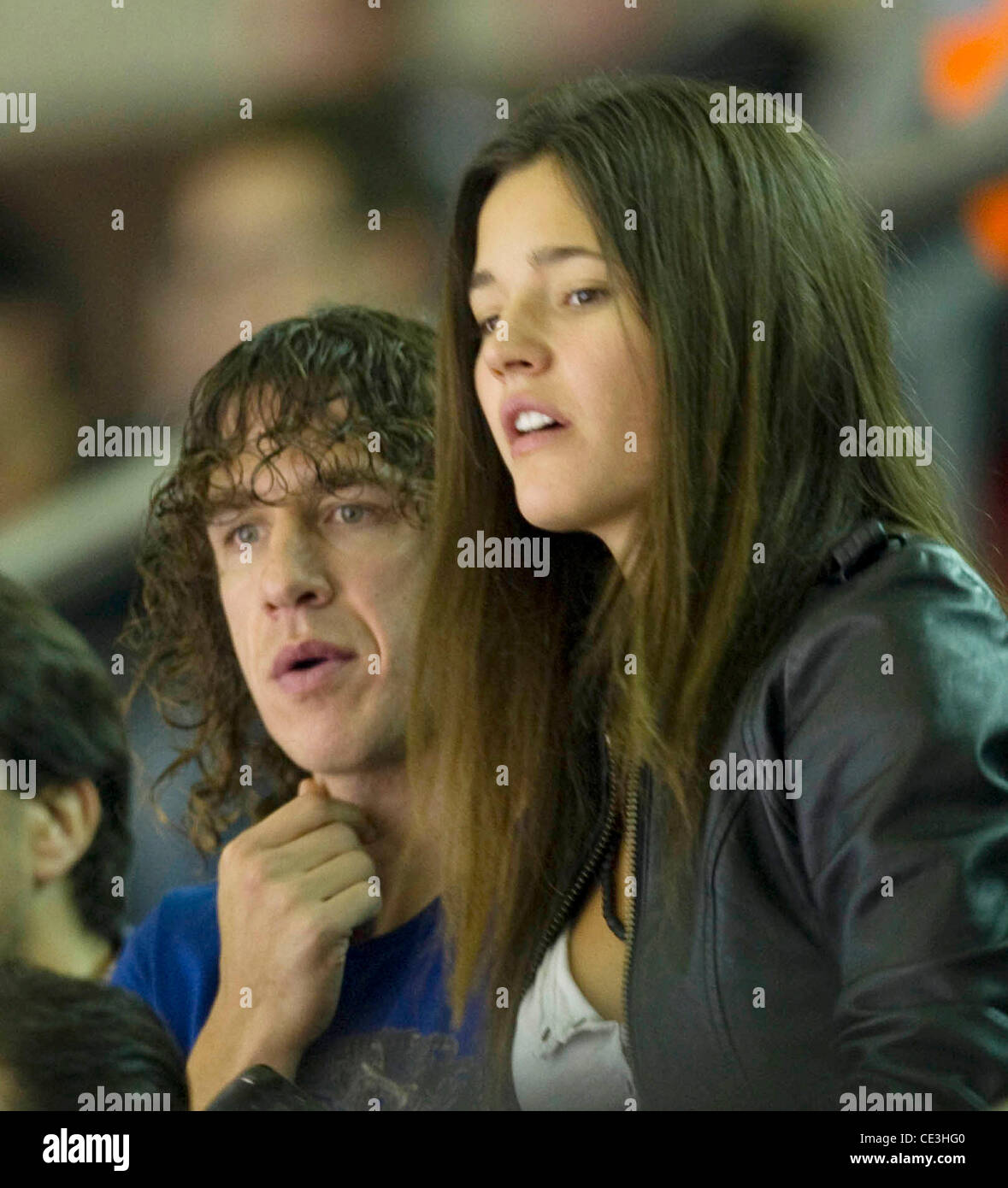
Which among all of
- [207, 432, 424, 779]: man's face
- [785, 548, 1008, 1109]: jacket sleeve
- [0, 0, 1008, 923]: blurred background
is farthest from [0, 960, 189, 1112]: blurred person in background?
[785, 548, 1008, 1109]: jacket sleeve

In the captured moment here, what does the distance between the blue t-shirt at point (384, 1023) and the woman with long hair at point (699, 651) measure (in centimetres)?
5

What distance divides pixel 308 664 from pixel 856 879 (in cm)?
52

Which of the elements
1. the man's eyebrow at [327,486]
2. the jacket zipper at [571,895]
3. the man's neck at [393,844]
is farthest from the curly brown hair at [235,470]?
the jacket zipper at [571,895]

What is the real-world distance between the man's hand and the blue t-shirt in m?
0.02

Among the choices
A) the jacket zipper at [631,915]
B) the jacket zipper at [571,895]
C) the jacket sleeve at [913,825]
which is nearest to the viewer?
the jacket sleeve at [913,825]

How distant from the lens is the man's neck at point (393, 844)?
1.26 metres

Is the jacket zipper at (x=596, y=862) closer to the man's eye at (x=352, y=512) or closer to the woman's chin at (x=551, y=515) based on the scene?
the woman's chin at (x=551, y=515)

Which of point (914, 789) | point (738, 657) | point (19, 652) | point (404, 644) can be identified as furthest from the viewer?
point (19, 652)

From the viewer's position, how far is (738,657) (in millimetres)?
980

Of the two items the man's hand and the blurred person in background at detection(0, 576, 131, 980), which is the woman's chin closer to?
the man's hand

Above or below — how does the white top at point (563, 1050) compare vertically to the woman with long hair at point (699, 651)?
below
